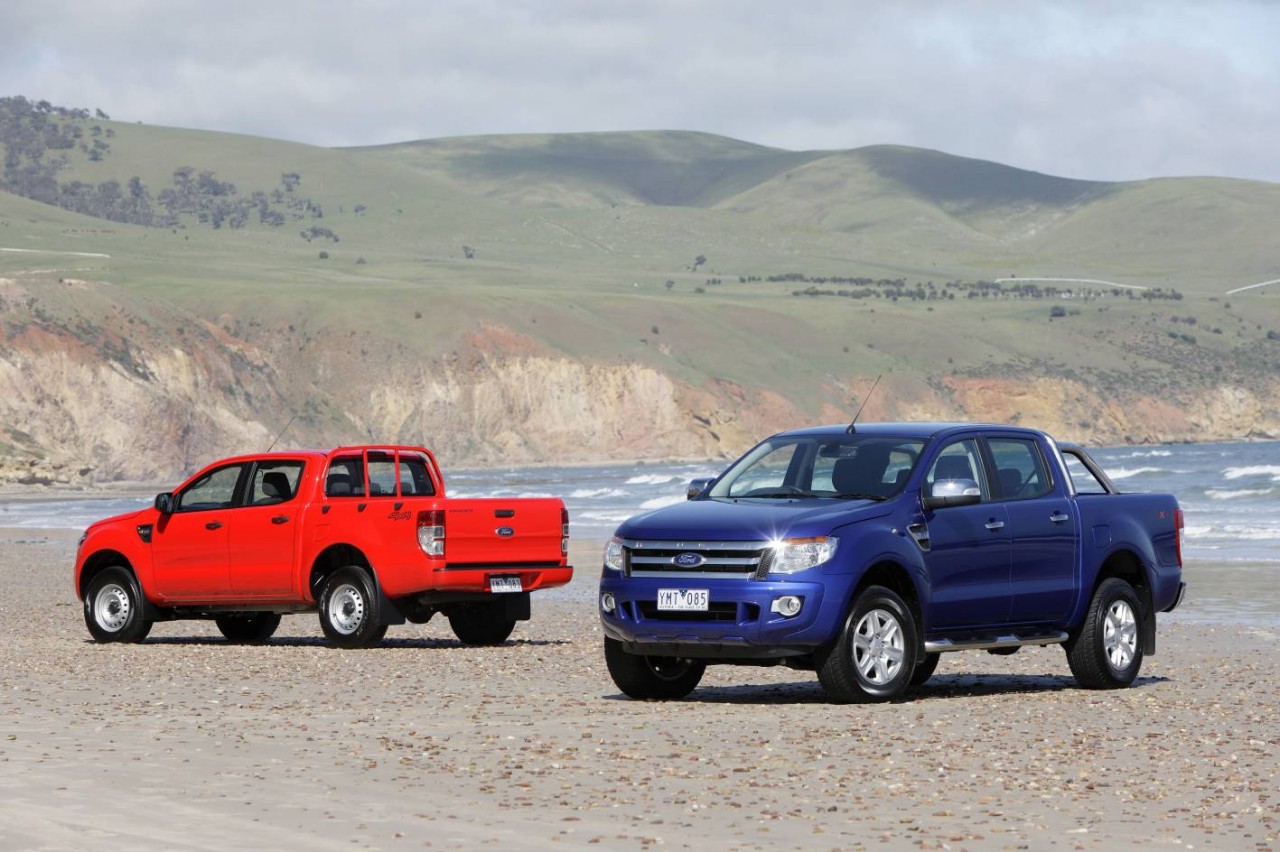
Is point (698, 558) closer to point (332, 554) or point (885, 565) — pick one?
point (885, 565)

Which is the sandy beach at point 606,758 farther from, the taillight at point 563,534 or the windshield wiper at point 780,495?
the taillight at point 563,534

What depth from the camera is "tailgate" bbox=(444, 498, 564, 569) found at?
751 inches

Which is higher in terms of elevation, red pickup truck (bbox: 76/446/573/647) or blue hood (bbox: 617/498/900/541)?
blue hood (bbox: 617/498/900/541)

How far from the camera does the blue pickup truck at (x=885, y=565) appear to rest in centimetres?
1316

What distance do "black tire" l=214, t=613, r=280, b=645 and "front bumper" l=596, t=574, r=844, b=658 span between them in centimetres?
849

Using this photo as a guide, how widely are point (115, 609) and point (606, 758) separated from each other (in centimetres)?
1087

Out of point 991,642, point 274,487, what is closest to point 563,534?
point 274,487

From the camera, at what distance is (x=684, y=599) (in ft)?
43.6

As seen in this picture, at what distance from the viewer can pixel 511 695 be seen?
14.7 m

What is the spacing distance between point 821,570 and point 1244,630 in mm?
9820

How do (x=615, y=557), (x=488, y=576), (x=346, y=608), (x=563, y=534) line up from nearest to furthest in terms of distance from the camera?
1. (x=615, y=557)
2. (x=488, y=576)
3. (x=346, y=608)
4. (x=563, y=534)

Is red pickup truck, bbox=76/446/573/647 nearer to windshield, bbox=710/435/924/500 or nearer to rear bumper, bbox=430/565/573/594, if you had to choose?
rear bumper, bbox=430/565/573/594

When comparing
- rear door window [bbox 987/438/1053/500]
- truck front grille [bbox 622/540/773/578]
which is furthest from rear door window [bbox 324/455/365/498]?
rear door window [bbox 987/438/1053/500]

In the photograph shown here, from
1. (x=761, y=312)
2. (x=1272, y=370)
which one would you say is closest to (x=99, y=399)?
(x=761, y=312)
